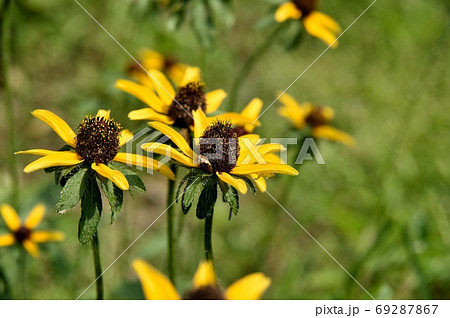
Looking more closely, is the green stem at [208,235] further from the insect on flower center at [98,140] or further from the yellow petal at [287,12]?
the yellow petal at [287,12]

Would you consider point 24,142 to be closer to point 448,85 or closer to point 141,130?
point 141,130

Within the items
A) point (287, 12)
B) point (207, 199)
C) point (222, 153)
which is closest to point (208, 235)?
point (207, 199)

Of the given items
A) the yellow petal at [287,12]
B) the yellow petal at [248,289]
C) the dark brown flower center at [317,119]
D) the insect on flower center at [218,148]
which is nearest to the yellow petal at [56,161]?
the insect on flower center at [218,148]

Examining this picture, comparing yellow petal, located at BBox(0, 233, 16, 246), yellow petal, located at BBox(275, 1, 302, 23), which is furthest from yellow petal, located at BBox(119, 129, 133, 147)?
yellow petal, located at BBox(275, 1, 302, 23)

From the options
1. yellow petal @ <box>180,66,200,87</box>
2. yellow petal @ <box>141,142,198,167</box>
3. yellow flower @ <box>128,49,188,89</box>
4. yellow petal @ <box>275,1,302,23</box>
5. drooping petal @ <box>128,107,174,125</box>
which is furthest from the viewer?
yellow flower @ <box>128,49,188,89</box>

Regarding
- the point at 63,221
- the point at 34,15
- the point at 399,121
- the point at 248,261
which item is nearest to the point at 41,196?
the point at 63,221

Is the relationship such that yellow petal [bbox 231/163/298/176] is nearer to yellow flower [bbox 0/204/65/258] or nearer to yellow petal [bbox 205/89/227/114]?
yellow petal [bbox 205/89/227/114]
